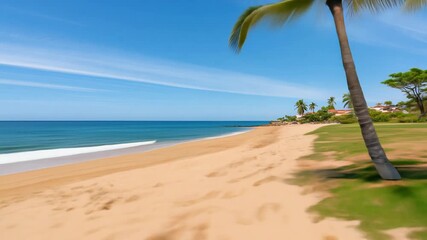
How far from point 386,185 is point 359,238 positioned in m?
2.15

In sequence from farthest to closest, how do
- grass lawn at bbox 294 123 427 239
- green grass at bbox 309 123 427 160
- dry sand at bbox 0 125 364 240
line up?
green grass at bbox 309 123 427 160
dry sand at bbox 0 125 364 240
grass lawn at bbox 294 123 427 239

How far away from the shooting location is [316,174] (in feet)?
22.6

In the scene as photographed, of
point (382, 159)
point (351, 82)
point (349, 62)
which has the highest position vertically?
point (349, 62)

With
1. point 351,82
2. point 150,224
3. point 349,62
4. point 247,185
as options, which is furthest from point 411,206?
point 150,224

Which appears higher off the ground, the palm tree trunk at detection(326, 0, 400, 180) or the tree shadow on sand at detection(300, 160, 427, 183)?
the palm tree trunk at detection(326, 0, 400, 180)

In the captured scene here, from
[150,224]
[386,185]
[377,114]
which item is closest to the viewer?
[150,224]

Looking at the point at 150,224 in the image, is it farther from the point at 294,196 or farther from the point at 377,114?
the point at 377,114

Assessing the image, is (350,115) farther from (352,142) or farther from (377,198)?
(377,198)

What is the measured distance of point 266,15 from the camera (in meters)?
5.86

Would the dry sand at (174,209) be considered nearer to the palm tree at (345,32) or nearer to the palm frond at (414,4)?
the palm tree at (345,32)

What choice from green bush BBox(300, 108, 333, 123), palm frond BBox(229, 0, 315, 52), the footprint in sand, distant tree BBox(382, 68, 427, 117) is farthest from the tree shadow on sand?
green bush BBox(300, 108, 333, 123)

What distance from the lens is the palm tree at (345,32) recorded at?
16.9 feet

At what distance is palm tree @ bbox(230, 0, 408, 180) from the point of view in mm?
5160

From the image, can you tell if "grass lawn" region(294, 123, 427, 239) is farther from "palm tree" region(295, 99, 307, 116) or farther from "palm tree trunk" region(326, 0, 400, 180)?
"palm tree" region(295, 99, 307, 116)
